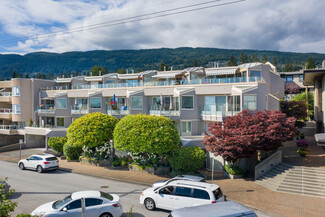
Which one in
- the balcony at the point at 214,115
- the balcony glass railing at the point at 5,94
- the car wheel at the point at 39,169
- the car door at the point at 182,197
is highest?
the balcony glass railing at the point at 5,94

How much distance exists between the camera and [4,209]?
7367 millimetres

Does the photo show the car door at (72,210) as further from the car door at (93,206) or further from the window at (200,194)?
the window at (200,194)

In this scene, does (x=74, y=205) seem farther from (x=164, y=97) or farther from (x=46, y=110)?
(x=46, y=110)

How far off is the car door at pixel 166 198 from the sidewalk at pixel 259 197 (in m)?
4.93

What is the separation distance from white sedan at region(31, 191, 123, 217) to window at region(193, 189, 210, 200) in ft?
13.0

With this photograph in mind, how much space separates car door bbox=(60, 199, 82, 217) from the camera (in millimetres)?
11474

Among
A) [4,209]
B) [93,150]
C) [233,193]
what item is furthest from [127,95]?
[4,209]

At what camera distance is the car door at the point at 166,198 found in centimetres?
1396

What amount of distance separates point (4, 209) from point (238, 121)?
17906 millimetres

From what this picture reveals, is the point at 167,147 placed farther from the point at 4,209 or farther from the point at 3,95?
the point at 3,95

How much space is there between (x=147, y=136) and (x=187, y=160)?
4.08m

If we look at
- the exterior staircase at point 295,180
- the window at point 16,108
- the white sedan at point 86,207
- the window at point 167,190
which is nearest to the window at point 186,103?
the exterior staircase at point 295,180

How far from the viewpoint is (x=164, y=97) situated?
33000 mm

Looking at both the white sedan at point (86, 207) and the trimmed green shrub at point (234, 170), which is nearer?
the white sedan at point (86, 207)
